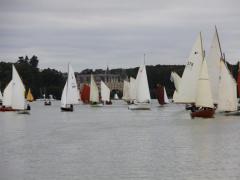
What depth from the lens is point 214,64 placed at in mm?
74188

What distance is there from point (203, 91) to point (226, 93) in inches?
166

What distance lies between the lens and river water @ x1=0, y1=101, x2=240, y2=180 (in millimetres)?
32175

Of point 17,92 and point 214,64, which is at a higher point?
point 214,64

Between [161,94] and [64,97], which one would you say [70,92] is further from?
[161,94]

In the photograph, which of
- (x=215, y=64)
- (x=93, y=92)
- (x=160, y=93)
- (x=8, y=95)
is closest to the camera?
(x=215, y=64)

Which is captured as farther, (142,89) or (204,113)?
(142,89)

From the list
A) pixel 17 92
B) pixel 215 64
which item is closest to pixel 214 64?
pixel 215 64

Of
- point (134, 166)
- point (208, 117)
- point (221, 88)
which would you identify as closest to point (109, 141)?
point (134, 166)

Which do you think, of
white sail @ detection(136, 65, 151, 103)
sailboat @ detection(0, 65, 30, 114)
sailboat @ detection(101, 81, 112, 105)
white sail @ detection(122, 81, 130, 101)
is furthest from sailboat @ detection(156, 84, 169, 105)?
sailboat @ detection(0, 65, 30, 114)

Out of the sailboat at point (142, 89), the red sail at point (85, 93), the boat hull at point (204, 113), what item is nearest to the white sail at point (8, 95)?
the sailboat at point (142, 89)

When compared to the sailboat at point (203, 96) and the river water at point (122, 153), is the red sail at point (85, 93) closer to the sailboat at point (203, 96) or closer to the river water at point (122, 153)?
the sailboat at point (203, 96)

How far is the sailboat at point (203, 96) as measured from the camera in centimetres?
6581

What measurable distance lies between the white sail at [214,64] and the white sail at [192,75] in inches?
101

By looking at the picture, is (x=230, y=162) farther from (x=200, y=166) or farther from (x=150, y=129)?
(x=150, y=129)
